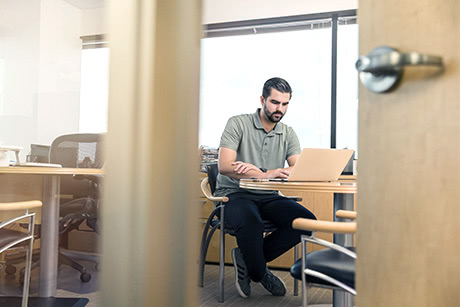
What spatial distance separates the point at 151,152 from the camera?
32cm

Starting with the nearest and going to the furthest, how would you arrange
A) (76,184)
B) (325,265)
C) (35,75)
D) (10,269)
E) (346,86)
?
(325,265) < (10,269) < (76,184) < (346,86) < (35,75)

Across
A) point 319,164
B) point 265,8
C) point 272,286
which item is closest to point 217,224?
point 272,286

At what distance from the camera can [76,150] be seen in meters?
4.20

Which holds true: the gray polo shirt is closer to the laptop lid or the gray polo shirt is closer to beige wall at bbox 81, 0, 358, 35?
the laptop lid

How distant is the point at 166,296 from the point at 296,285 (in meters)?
2.95

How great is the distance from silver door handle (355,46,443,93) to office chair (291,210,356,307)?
3.23 ft

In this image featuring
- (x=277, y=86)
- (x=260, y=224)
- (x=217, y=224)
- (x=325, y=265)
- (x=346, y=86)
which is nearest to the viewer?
(x=325, y=265)

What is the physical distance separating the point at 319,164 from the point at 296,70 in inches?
90.4

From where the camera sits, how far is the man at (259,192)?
279 cm

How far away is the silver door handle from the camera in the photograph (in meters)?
0.43

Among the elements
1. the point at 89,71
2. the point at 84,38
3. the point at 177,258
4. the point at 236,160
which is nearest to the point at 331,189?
the point at 236,160

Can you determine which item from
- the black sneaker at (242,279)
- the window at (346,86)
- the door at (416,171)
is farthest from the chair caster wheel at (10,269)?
the door at (416,171)

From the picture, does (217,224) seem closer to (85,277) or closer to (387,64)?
(85,277)

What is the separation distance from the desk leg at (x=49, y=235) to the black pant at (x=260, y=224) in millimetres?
1109
